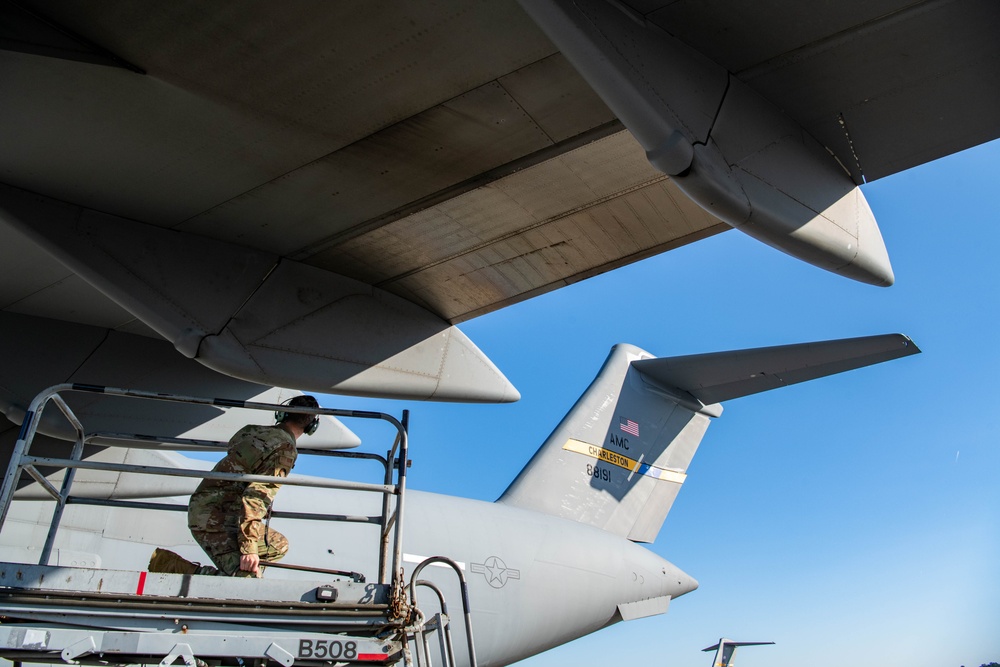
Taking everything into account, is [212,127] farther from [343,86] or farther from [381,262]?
[381,262]

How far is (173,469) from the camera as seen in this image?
3.79m

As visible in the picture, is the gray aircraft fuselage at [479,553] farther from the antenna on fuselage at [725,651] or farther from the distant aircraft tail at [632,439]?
the antenna on fuselage at [725,651]

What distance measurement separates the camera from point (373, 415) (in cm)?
467

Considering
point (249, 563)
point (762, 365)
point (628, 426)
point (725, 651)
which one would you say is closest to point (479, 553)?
point (628, 426)

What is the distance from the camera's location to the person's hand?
13.0 feet

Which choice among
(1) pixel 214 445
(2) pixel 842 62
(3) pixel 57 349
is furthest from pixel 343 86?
(3) pixel 57 349

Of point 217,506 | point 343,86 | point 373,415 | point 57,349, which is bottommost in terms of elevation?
point 217,506

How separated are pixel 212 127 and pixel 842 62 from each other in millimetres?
3348

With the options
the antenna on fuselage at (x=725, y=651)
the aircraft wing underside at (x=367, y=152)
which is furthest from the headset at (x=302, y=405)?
the antenna on fuselage at (x=725, y=651)

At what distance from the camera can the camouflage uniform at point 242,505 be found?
405 cm

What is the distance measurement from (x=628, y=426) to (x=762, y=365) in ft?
8.36

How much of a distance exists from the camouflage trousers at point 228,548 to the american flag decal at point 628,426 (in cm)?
731

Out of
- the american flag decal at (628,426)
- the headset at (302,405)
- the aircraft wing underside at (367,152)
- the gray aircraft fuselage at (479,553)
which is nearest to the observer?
the aircraft wing underside at (367,152)

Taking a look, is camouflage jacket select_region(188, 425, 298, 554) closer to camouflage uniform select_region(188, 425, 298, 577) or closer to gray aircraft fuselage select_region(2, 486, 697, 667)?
camouflage uniform select_region(188, 425, 298, 577)
